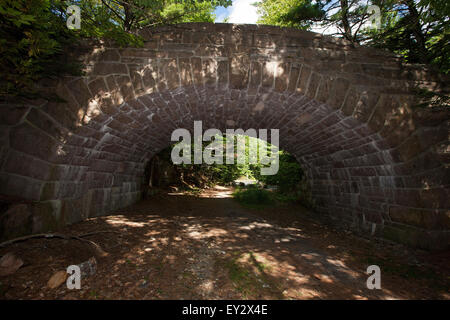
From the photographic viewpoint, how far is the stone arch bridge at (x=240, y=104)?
3266 mm

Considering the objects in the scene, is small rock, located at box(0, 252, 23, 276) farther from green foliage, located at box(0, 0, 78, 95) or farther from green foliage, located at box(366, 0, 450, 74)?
green foliage, located at box(366, 0, 450, 74)

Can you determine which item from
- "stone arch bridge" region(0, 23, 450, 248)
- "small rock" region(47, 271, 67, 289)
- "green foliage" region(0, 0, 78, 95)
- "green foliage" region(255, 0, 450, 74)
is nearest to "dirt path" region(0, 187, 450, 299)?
"small rock" region(47, 271, 67, 289)

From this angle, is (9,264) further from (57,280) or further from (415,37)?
(415,37)

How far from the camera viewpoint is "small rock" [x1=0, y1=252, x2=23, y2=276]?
7.17 ft

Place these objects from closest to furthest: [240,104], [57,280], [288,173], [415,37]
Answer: [57,280] → [240,104] → [415,37] → [288,173]

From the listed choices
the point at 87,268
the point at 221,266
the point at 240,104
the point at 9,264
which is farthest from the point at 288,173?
the point at 9,264

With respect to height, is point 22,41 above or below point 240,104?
below

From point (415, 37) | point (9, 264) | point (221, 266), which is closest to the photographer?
point (9, 264)

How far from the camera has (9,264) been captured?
2.26 metres

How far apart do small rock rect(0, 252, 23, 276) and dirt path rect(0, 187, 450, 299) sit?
0.07 m

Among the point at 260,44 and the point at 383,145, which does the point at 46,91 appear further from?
the point at 383,145

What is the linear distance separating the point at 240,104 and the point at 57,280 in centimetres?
395
